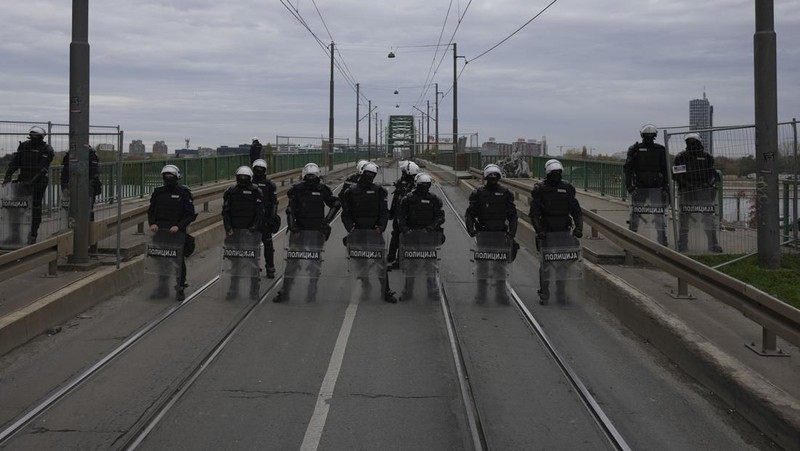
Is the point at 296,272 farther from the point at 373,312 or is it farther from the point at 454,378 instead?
the point at 454,378

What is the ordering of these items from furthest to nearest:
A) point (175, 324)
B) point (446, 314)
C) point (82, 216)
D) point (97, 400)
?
point (82, 216)
point (446, 314)
point (175, 324)
point (97, 400)

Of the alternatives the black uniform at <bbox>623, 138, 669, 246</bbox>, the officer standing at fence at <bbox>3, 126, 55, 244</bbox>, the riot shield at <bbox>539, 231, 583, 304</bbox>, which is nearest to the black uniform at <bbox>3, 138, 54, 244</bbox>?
the officer standing at fence at <bbox>3, 126, 55, 244</bbox>

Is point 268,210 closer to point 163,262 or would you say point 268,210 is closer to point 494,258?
point 163,262

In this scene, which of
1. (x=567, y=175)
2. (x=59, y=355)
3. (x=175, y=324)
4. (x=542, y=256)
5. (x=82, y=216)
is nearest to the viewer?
(x=59, y=355)

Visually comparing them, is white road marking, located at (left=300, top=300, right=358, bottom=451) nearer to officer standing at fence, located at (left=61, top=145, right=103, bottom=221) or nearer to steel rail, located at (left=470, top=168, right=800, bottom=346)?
steel rail, located at (left=470, top=168, right=800, bottom=346)

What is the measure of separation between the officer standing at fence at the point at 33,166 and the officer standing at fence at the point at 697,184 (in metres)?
10.1

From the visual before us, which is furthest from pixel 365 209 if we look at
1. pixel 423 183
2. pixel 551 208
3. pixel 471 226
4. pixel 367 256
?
pixel 551 208

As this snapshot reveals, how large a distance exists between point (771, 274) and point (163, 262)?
812 cm

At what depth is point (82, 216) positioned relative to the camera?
1057 cm

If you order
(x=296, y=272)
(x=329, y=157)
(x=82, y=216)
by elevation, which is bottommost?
(x=296, y=272)

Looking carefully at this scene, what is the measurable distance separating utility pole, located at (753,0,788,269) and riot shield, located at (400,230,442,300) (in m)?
4.36

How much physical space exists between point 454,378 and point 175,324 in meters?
3.69

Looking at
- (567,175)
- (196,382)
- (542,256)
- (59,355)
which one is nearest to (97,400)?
(196,382)

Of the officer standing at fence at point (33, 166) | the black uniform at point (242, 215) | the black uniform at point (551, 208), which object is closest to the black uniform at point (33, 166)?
the officer standing at fence at point (33, 166)
